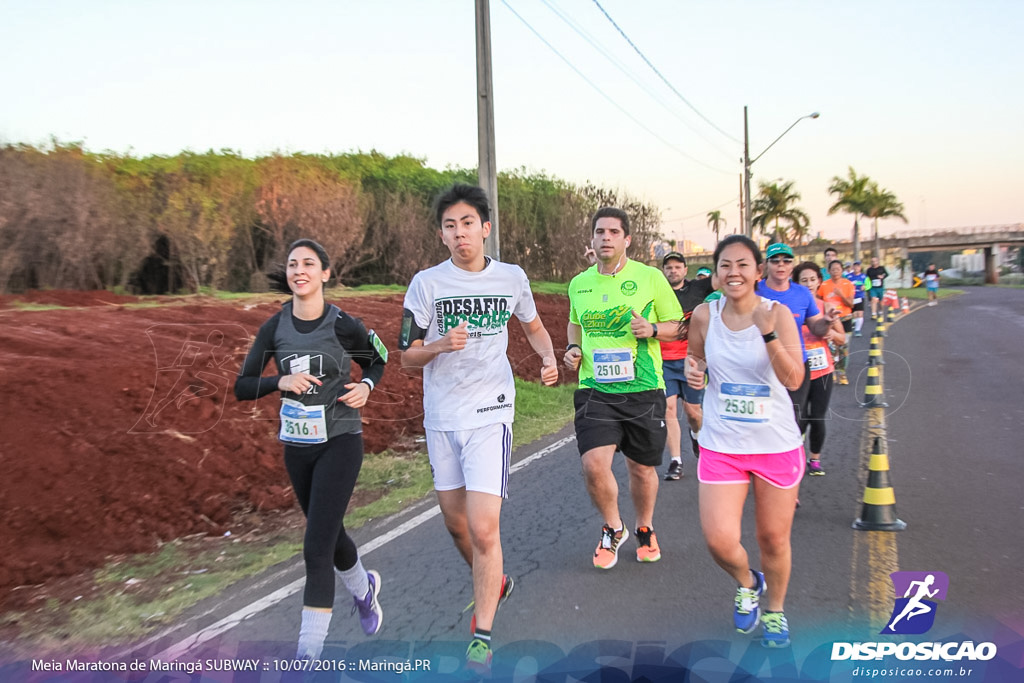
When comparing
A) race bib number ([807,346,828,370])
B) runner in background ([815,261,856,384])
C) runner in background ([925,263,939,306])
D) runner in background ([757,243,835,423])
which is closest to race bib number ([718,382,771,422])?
runner in background ([757,243,835,423])

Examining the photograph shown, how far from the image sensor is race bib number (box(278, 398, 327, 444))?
3.94m

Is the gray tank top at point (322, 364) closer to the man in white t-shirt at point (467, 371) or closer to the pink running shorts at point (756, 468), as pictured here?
the man in white t-shirt at point (467, 371)

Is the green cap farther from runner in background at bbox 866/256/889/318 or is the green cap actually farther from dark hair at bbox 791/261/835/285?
runner in background at bbox 866/256/889/318

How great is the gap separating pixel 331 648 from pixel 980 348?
18.4 metres

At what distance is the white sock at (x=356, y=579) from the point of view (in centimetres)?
420

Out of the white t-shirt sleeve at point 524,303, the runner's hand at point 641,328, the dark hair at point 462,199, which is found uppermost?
the dark hair at point 462,199

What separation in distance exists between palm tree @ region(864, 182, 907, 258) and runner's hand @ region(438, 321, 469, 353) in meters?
66.2

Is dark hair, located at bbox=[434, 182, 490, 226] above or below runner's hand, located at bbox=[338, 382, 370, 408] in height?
above

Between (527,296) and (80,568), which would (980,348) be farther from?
(80,568)

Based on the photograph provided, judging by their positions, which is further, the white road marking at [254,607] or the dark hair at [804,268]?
the dark hair at [804,268]

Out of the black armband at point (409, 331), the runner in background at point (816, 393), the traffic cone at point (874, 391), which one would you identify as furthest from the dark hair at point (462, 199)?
the traffic cone at point (874, 391)

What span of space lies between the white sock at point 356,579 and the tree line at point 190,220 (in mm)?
1687

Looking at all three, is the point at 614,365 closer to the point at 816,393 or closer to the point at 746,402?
the point at 746,402

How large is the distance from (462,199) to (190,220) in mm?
17009
